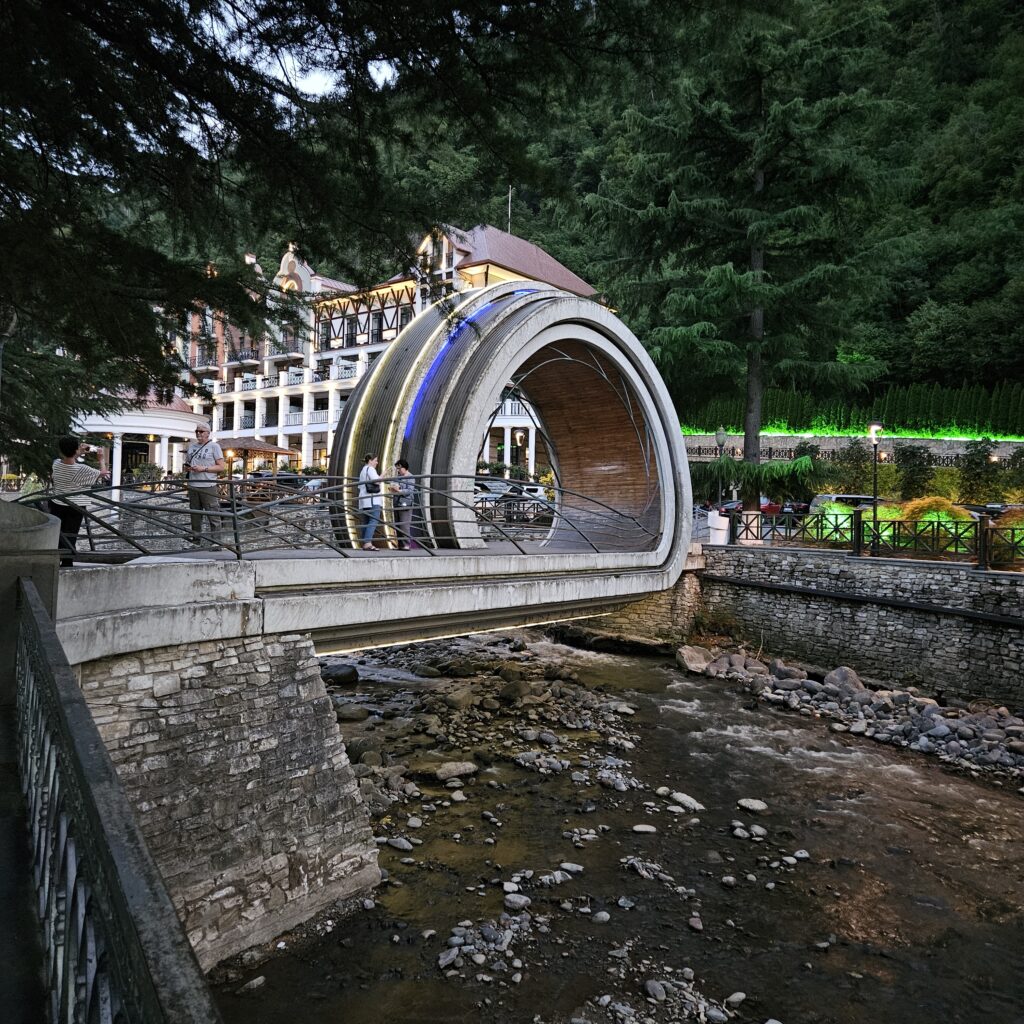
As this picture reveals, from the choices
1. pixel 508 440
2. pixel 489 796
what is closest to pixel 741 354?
pixel 508 440

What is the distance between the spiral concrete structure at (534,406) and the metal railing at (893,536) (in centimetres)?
298

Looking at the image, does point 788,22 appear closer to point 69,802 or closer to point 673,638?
point 69,802

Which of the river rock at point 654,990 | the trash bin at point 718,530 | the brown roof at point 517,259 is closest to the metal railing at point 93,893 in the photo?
the river rock at point 654,990

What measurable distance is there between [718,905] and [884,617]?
9330mm

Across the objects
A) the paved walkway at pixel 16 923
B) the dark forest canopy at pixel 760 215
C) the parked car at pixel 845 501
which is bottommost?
the paved walkway at pixel 16 923

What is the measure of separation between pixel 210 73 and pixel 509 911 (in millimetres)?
6535

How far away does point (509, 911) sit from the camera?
6184mm

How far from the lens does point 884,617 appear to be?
14.0 metres

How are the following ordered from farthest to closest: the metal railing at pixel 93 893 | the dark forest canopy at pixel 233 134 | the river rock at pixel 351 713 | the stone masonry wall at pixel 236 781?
1. the river rock at pixel 351 713
2. the stone masonry wall at pixel 236 781
3. the dark forest canopy at pixel 233 134
4. the metal railing at pixel 93 893

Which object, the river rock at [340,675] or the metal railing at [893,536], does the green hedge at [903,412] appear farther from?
the river rock at [340,675]

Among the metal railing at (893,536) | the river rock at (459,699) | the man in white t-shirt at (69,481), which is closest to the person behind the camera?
the man in white t-shirt at (69,481)

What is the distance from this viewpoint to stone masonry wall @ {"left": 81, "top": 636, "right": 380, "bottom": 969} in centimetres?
536

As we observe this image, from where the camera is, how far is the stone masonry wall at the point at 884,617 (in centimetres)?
1250

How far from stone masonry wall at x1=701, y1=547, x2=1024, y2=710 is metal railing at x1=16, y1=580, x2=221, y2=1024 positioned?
1406 centimetres
